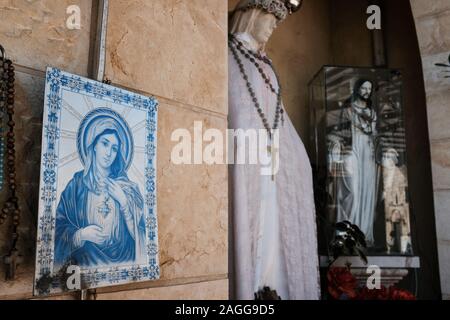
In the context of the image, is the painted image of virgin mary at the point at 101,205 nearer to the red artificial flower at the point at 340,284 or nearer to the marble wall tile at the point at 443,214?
the red artificial flower at the point at 340,284

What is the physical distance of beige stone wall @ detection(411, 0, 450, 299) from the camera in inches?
92.7

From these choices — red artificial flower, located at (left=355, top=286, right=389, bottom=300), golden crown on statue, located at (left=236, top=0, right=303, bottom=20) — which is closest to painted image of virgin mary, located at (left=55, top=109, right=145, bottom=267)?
red artificial flower, located at (left=355, top=286, right=389, bottom=300)

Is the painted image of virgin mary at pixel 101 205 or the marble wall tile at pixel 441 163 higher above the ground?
the marble wall tile at pixel 441 163

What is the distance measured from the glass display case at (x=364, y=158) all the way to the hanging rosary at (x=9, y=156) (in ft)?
6.01

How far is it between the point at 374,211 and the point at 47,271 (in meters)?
2.06

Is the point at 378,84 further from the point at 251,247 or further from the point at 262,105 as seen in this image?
the point at 251,247

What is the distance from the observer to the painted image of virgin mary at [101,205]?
39.9 inches

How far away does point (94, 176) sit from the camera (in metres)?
1.07

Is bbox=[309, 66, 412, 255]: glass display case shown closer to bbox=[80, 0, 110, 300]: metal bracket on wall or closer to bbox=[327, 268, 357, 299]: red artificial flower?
bbox=[327, 268, 357, 299]: red artificial flower

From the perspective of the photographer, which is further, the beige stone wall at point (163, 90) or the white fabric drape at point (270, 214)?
the white fabric drape at point (270, 214)

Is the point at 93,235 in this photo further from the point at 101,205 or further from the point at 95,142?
the point at 95,142

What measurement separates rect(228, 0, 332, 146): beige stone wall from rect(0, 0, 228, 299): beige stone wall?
153 cm

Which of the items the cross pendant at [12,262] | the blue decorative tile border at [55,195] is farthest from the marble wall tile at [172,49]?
the cross pendant at [12,262]

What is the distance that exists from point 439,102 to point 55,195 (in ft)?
6.96
